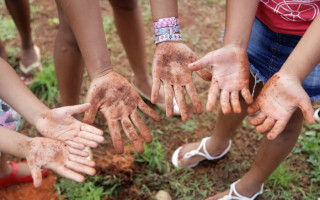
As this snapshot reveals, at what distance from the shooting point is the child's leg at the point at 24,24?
2.63 m

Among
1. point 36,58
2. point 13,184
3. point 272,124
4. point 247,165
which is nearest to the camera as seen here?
point 272,124

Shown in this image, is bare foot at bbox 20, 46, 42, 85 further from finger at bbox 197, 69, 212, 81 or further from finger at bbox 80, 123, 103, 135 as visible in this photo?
finger at bbox 197, 69, 212, 81

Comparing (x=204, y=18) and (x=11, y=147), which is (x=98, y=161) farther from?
(x=204, y=18)

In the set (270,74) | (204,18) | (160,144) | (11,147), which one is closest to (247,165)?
(160,144)

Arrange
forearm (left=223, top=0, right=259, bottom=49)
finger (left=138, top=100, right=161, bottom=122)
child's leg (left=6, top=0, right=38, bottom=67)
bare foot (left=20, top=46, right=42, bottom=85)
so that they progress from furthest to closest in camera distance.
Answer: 1. bare foot (left=20, top=46, right=42, bottom=85)
2. child's leg (left=6, top=0, right=38, bottom=67)
3. finger (left=138, top=100, right=161, bottom=122)
4. forearm (left=223, top=0, right=259, bottom=49)

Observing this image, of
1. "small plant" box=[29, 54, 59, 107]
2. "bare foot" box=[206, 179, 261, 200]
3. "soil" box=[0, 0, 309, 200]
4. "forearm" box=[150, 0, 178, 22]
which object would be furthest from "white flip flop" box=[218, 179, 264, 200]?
"small plant" box=[29, 54, 59, 107]

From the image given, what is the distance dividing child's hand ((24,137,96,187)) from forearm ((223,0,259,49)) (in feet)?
3.02

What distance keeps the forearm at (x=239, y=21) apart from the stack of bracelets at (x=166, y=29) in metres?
0.31

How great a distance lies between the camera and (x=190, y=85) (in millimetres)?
1788

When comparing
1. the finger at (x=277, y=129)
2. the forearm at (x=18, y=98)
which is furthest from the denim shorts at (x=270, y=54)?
the forearm at (x=18, y=98)

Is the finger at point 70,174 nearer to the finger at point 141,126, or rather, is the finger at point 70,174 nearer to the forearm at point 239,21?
the finger at point 141,126

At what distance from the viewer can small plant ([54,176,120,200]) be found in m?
2.09

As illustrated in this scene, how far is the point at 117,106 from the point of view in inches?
68.7

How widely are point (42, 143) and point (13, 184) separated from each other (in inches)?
33.6
